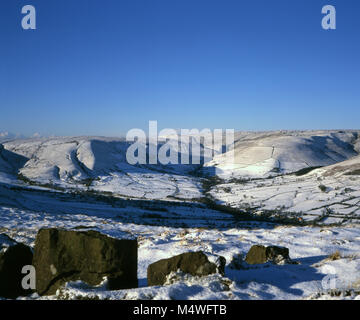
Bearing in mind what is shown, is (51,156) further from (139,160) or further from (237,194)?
(237,194)

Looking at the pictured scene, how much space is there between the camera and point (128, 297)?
609cm

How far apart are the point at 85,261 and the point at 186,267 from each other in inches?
117

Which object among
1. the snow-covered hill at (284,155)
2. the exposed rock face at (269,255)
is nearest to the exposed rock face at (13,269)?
the exposed rock face at (269,255)

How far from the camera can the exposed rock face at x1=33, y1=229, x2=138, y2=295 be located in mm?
7578

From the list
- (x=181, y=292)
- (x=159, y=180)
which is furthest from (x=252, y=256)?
(x=159, y=180)

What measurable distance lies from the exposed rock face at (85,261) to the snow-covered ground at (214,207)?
532mm

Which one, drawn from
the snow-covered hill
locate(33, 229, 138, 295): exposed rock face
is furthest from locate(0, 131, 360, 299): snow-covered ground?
the snow-covered hill

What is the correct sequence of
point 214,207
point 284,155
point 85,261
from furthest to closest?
point 284,155, point 214,207, point 85,261

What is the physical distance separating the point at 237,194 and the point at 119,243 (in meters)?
81.3

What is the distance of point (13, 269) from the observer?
8.52 meters

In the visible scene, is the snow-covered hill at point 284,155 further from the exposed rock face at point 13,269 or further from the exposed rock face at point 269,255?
the exposed rock face at point 13,269

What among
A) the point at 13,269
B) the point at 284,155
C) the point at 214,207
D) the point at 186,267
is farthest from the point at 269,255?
the point at 284,155

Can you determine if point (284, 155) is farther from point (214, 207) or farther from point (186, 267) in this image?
point (186, 267)

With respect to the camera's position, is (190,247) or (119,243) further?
(190,247)
